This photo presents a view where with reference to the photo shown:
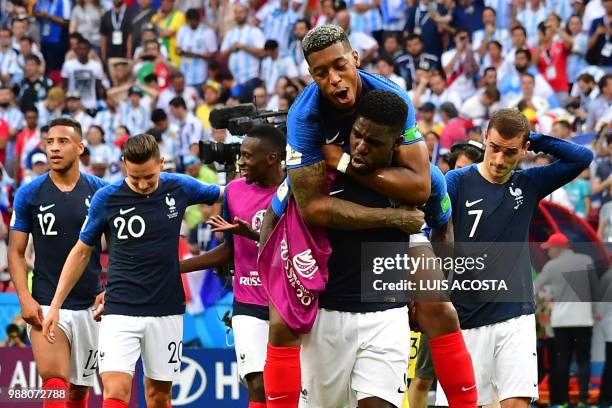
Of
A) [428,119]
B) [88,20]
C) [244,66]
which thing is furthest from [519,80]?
[88,20]

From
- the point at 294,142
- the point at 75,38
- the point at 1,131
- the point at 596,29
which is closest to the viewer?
the point at 294,142

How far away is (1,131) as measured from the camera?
65.9 feet

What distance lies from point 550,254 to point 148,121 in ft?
33.3

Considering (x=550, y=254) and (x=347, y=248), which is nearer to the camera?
(x=347, y=248)

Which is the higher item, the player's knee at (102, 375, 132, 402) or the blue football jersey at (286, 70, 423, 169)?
the blue football jersey at (286, 70, 423, 169)

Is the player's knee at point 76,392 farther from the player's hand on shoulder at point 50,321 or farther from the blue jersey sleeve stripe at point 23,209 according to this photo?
the blue jersey sleeve stripe at point 23,209

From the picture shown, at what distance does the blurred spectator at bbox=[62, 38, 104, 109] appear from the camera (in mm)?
21531

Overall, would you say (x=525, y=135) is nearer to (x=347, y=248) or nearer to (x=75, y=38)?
(x=347, y=248)

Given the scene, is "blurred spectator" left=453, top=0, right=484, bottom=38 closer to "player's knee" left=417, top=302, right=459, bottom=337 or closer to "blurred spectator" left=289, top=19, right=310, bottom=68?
"blurred spectator" left=289, top=19, right=310, bottom=68

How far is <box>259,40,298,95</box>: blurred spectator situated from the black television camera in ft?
33.1

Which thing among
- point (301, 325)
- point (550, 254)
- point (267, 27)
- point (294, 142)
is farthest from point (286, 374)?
point (267, 27)

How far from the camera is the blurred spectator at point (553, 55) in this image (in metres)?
18.6

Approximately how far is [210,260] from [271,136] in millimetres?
1086

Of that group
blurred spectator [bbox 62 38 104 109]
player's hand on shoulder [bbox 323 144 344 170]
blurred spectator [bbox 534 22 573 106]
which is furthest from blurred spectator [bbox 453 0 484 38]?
player's hand on shoulder [bbox 323 144 344 170]
